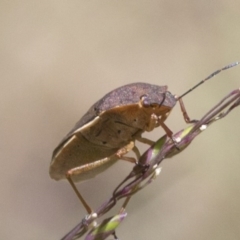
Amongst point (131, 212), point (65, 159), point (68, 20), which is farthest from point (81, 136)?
point (68, 20)

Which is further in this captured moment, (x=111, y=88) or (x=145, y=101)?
(x=111, y=88)

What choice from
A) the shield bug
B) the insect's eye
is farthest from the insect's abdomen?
the insect's eye

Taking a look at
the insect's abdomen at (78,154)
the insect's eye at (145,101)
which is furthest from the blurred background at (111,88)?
the insect's eye at (145,101)

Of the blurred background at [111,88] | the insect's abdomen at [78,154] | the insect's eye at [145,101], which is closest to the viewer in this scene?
the insect's eye at [145,101]

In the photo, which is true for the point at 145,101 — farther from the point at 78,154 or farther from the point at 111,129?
the point at 78,154

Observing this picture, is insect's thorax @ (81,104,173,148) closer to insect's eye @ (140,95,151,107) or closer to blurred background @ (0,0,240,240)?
insect's eye @ (140,95,151,107)

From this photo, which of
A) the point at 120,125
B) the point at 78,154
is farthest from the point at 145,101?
the point at 78,154

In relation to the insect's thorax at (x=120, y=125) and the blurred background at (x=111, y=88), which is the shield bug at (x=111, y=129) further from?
the blurred background at (x=111, y=88)
